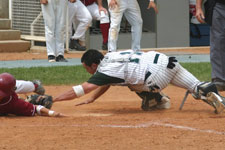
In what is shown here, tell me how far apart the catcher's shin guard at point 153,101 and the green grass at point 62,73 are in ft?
9.11

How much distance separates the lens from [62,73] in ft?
36.7

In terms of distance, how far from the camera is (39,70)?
37.6 feet

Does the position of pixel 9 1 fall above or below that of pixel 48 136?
above

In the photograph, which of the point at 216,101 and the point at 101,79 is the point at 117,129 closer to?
the point at 101,79

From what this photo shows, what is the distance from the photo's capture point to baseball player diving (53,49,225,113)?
6.94 m

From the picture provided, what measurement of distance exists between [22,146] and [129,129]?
1222 millimetres

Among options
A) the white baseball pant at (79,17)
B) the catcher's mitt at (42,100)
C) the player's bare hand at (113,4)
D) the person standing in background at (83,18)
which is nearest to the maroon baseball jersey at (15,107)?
the catcher's mitt at (42,100)

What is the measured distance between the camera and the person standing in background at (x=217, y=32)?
8.79 m

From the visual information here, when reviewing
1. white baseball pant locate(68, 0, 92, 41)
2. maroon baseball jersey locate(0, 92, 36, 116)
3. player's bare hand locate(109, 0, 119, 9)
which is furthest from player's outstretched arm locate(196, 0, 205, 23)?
white baseball pant locate(68, 0, 92, 41)

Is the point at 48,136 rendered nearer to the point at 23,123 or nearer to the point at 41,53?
the point at 23,123

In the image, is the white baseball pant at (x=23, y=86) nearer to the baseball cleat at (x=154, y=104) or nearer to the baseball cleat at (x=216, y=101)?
the baseball cleat at (x=154, y=104)

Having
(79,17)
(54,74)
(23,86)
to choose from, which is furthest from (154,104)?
(79,17)

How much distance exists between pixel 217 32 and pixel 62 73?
11.1 ft

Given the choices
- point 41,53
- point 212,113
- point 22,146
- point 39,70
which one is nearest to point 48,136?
point 22,146
